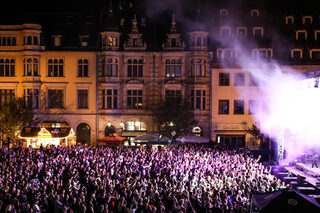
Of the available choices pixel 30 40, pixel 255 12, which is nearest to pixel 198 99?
pixel 255 12

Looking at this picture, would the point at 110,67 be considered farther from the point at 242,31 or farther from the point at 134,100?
the point at 242,31

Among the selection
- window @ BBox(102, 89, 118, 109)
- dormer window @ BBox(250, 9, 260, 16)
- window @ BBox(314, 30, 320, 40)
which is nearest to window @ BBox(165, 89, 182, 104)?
window @ BBox(102, 89, 118, 109)

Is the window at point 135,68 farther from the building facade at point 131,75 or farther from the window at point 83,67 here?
the window at point 83,67

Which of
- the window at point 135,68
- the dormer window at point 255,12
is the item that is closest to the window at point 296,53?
the dormer window at point 255,12

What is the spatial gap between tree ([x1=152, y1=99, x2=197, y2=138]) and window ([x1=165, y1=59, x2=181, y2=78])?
422 centimetres

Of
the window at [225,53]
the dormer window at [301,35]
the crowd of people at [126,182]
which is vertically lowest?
the crowd of people at [126,182]

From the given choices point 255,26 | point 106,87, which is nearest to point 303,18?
point 255,26

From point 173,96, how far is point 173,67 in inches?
133

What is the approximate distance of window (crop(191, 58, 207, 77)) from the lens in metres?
39.4

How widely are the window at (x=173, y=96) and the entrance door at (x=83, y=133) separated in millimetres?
10044

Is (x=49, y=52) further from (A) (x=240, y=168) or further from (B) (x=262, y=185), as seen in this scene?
(B) (x=262, y=185)

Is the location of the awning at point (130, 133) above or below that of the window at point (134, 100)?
below

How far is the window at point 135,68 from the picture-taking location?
40438mm

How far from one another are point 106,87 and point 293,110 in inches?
816
